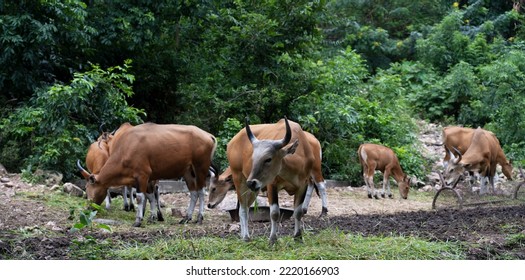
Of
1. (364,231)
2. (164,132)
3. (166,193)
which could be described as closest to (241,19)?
(166,193)

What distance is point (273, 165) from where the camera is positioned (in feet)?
24.5

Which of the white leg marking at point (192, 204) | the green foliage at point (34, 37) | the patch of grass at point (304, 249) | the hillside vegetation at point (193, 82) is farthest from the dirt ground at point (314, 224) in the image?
the green foliage at point (34, 37)

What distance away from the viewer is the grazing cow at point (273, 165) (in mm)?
7352

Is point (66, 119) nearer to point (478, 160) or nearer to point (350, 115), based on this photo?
point (350, 115)

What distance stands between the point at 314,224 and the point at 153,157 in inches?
111

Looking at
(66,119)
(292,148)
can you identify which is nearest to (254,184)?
(292,148)

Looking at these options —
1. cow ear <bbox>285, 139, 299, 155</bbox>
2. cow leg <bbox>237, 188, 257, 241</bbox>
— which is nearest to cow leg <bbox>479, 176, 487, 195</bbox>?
cow leg <bbox>237, 188, 257, 241</bbox>

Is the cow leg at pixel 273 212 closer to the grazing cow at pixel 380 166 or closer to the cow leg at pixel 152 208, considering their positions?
the cow leg at pixel 152 208

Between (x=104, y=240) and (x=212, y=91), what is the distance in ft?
31.5

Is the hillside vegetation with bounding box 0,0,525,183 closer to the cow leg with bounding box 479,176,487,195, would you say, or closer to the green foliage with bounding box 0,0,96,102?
the green foliage with bounding box 0,0,96,102

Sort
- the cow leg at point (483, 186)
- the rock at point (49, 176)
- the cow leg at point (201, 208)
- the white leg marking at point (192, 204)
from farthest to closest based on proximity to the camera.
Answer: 1. the cow leg at point (483, 186)
2. the rock at point (49, 176)
3. the white leg marking at point (192, 204)
4. the cow leg at point (201, 208)

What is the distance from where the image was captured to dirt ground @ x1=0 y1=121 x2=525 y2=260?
307 inches

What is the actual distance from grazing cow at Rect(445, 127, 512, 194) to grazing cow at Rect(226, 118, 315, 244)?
9662mm

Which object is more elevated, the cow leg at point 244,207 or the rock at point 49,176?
the cow leg at point 244,207
